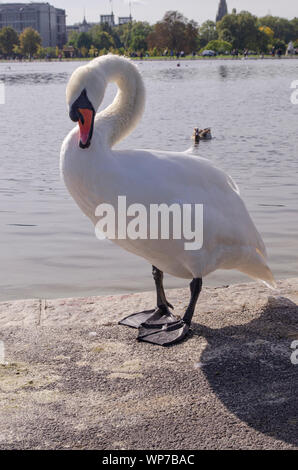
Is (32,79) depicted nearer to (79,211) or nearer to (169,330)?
(79,211)

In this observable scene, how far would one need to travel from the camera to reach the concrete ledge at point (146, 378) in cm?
293

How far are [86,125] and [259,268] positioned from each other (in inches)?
64.5

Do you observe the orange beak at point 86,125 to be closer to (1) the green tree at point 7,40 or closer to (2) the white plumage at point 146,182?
(2) the white plumage at point 146,182

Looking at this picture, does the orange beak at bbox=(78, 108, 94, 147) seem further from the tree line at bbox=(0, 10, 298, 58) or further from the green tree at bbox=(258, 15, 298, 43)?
the green tree at bbox=(258, 15, 298, 43)

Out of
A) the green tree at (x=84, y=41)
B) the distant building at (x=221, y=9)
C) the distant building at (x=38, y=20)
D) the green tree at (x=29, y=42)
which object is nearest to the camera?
the green tree at (x=84, y=41)

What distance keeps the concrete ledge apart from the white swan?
0.88 ft

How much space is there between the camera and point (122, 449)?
2.81 m

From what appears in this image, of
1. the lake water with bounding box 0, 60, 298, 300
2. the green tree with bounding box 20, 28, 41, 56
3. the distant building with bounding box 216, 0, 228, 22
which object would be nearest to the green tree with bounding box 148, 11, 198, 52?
the green tree with bounding box 20, 28, 41, 56

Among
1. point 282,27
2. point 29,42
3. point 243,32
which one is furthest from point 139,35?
point 282,27

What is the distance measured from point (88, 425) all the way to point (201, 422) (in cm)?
52

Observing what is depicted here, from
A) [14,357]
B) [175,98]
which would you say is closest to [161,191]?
[14,357]

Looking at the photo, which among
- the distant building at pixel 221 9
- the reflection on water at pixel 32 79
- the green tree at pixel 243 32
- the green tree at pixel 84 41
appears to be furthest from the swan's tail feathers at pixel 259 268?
the distant building at pixel 221 9

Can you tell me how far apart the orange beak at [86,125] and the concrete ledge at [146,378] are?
48.5 inches

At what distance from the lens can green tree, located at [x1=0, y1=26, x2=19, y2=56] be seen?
15900cm
